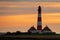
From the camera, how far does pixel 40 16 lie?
10494 cm

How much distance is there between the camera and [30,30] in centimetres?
→ 10769

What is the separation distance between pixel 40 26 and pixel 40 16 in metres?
2.76

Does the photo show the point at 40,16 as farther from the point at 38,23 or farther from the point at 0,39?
the point at 0,39

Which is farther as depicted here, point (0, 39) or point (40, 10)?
point (40, 10)

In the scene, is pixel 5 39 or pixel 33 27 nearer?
pixel 5 39

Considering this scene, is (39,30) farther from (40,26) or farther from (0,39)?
(0,39)

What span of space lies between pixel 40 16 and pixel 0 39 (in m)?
38.0

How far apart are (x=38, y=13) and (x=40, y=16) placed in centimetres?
111

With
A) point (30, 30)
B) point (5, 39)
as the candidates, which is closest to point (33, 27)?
point (30, 30)

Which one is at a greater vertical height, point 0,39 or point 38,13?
point 38,13

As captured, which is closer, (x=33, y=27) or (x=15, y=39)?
(x=15, y=39)

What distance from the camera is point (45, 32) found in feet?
345

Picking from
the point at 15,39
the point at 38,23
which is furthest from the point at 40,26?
the point at 15,39

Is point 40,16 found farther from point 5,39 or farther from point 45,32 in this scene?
point 5,39
